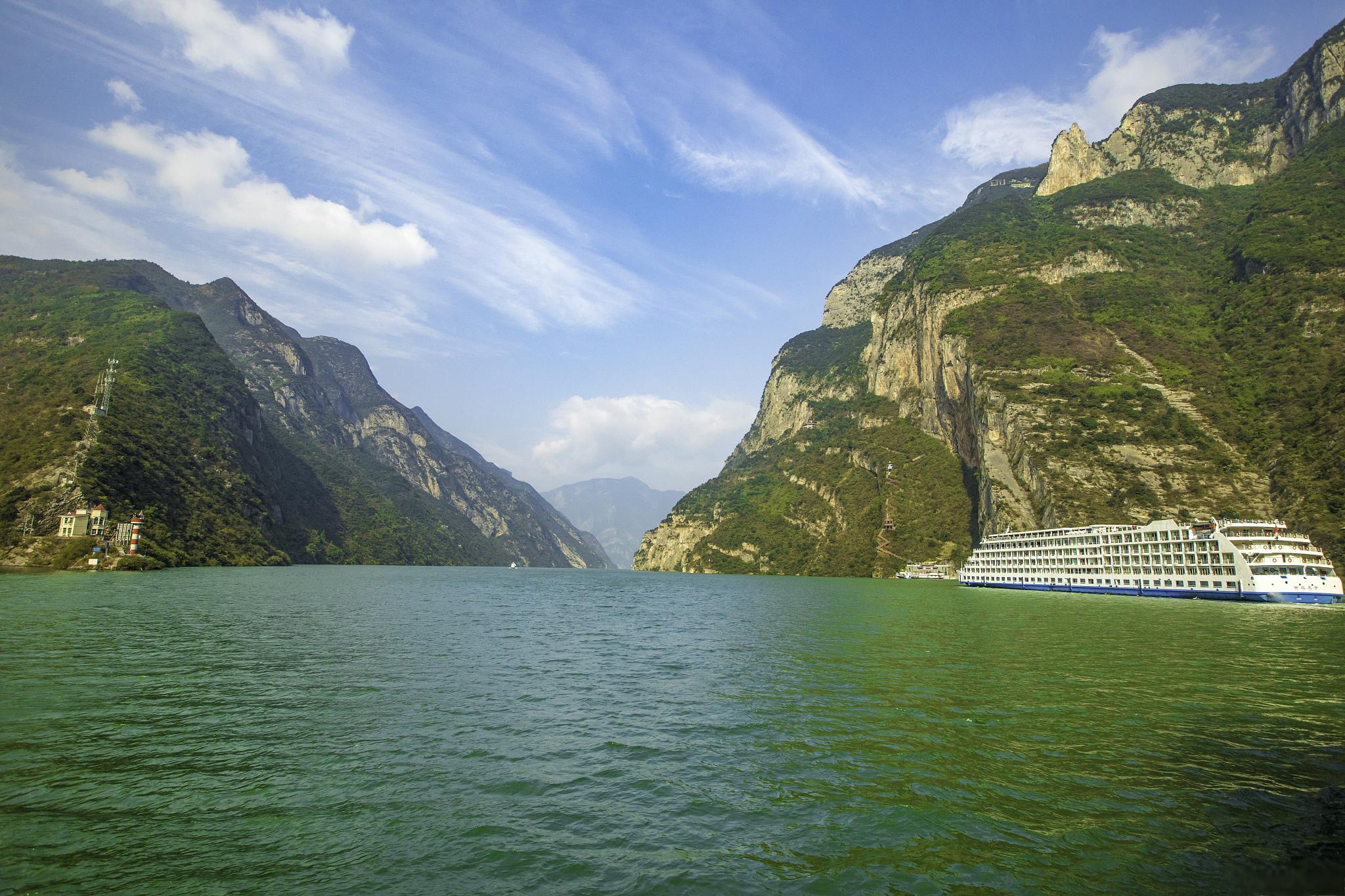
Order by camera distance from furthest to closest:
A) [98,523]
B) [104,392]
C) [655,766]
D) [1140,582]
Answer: [104,392], [98,523], [1140,582], [655,766]

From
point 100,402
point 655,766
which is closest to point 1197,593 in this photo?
point 655,766

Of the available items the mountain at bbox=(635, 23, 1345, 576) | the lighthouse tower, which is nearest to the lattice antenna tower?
the lighthouse tower

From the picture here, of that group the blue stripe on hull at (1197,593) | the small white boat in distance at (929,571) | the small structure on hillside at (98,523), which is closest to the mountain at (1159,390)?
the small white boat in distance at (929,571)

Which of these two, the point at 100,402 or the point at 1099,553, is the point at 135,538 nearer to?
the point at 100,402

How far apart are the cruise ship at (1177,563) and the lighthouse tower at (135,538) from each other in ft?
523

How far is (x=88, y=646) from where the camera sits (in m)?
31.8

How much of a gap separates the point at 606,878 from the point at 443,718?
12429 mm

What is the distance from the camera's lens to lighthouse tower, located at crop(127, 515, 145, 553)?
107 meters

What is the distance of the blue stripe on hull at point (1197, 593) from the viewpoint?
78.5 metres

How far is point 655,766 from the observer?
57.1 ft

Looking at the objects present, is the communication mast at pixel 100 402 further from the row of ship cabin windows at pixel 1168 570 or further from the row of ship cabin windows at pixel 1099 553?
the row of ship cabin windows at pixel 1099 553

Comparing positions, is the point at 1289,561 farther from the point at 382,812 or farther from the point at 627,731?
the point at 382,812

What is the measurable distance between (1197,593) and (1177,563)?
6.79 meters

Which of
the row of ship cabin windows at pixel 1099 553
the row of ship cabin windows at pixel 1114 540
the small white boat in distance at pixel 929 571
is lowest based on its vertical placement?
the small white boat in distance at pixel 929 571
